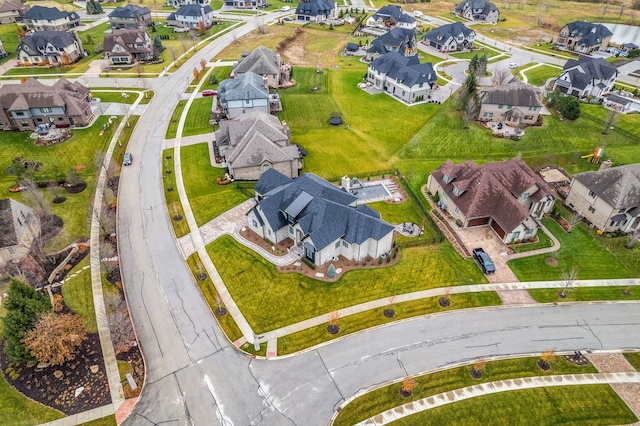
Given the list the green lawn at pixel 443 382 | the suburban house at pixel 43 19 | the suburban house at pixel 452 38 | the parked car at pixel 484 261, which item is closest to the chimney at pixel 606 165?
the parked car at pixel 484 261

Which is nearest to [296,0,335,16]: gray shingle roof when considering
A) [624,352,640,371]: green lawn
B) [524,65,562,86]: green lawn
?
[524,65,562,86]: green lawn

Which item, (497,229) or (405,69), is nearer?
(497,229)

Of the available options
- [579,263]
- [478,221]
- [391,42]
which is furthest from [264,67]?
[579,263]

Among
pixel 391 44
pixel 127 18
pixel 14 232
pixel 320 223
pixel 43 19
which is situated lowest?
pixel 14 232

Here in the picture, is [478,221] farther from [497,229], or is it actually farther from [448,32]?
[448,32]

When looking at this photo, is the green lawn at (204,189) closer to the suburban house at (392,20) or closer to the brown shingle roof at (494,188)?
the brown shingle roof at (494,188)

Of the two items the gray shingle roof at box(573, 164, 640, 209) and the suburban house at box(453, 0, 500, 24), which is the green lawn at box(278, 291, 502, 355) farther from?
the suburban house at box(453, 0, 500, 24)
